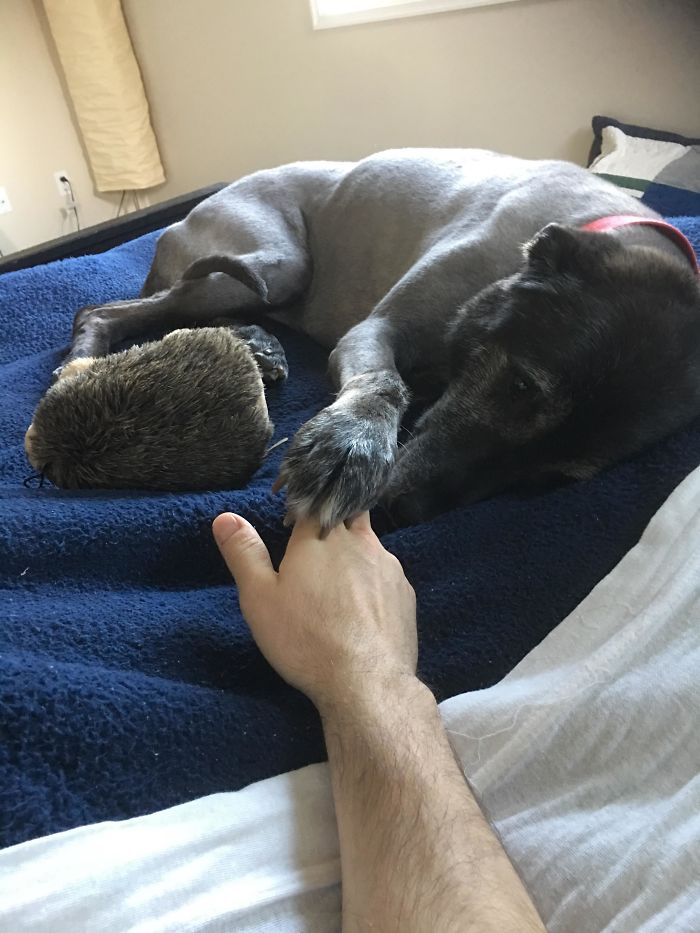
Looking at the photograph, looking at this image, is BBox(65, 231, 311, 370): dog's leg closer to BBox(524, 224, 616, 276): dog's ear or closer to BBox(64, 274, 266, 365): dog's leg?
BBox(64, 274, 266, 365): dog's leg

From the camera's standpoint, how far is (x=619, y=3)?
266 centimetres

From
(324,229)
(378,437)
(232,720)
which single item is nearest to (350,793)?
(232,720)

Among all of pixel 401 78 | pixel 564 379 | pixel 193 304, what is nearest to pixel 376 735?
pixel 564 379

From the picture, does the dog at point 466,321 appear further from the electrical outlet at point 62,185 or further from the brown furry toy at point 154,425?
the electrical outlet at point 62,185

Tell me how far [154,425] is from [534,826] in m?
0.79

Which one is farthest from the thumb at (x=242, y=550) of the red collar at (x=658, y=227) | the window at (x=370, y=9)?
the window at (x=370, y=9)

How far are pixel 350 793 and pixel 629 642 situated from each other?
36 centimetres

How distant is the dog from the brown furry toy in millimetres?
161

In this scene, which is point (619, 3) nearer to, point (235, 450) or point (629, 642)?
point (235, 450)

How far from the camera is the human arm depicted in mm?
675

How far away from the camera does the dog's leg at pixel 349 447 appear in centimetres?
103

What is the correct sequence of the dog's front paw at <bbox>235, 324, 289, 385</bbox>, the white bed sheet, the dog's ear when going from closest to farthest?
the white bed sheet → the dog's ear → the dog's front paw at <bbox>235, 324, 289, 385</bbox>

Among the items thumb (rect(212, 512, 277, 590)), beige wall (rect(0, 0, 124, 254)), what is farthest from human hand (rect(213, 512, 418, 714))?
beige wall (rect(0, 0, 124, 254))

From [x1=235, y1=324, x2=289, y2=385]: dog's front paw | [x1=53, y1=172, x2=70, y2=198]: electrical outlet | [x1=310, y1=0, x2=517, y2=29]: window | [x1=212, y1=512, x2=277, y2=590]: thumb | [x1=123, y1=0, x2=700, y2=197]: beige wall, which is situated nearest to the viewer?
[x1=212, y1=512, x2=277, y2=590]: thumb
